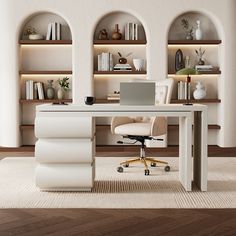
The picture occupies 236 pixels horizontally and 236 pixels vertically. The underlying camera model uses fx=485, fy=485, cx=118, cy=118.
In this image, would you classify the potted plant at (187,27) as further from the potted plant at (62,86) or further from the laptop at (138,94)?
the laptop at (138,94)

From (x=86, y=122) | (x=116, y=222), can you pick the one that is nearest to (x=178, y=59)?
(x=86, y=122)

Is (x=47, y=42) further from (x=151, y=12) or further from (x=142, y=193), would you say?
(x=142, y=193)

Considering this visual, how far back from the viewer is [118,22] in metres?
7.77

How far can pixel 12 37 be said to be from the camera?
7441 mm

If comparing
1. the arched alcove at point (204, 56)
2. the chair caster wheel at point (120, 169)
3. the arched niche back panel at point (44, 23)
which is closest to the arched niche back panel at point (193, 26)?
the arched alcove at point (204, 56)

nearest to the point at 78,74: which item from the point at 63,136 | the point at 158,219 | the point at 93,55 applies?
the point at 93,55

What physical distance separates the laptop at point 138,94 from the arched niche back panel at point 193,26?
3.41m

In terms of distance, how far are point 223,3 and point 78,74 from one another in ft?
8.10

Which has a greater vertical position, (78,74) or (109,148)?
(78,74)

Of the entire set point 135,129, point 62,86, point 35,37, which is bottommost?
point 135,129

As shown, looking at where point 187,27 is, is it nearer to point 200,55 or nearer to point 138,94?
point 200,55

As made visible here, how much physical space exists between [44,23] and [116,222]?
5046 mm

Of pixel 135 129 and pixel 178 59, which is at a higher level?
pixel 178 59

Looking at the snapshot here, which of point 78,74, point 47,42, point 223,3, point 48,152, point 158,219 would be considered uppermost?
point 223,3
